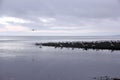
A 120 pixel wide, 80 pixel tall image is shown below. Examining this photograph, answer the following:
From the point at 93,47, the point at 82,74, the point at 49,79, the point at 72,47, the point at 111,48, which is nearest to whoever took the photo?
the point at 49,79

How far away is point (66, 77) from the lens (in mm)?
23203

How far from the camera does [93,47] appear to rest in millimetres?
56406

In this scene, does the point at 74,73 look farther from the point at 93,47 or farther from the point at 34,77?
the point at 93,47

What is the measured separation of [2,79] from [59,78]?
15.0ft

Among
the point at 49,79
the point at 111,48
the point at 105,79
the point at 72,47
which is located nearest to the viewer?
the point at 105,79

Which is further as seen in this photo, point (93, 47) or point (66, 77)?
point (93, 47)

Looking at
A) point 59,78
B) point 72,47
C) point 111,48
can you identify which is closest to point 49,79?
point 59,78

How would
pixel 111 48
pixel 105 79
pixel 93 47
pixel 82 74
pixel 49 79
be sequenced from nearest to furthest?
pixel 105 79 < pixel 49 79 < pixel 82 74 < pixel 111 48 < pixel 93 47

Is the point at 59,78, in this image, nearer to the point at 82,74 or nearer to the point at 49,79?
the point at 49,79

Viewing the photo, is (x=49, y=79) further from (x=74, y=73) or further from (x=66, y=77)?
(x=74, y=73)

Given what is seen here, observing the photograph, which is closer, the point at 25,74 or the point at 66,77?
the point at 66,77

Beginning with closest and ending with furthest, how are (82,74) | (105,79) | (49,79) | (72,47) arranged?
(105,79), (49,79), (82,74), (72,47)

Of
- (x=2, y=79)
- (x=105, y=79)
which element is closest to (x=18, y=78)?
(x=2, y=79)

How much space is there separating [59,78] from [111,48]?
3159 cm
